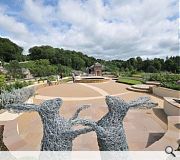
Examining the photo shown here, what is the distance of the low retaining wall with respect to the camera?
1414 centimetres

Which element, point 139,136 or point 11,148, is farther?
point 139,136

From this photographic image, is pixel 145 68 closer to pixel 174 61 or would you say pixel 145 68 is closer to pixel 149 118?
pixel 174 61

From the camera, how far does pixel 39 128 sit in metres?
8.21

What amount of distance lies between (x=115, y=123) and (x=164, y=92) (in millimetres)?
12339

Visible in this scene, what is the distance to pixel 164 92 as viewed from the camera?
1543 centimetres

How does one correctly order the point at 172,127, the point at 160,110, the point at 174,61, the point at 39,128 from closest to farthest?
the point at 172,127, the point at 39,128, the point at 160,110, the point at 174,61

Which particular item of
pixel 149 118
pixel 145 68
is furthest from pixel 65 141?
pixel 145 68

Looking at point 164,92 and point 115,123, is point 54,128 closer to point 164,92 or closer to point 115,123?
point 115,123

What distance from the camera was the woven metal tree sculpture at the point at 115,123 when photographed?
3.80 metres

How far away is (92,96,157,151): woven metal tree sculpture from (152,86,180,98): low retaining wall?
1078 centimetres

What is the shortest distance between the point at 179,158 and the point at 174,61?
5262cm

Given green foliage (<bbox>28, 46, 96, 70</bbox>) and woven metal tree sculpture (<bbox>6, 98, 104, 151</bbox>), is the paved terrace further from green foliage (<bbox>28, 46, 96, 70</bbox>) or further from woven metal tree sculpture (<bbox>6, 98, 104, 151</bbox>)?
green foliage (<bbox>28, 46, 96, 70</bbox>)

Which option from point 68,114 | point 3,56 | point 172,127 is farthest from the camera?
point 3,56

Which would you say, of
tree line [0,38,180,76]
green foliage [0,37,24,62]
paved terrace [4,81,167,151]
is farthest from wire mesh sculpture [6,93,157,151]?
green foliage [0,37,24,62]
